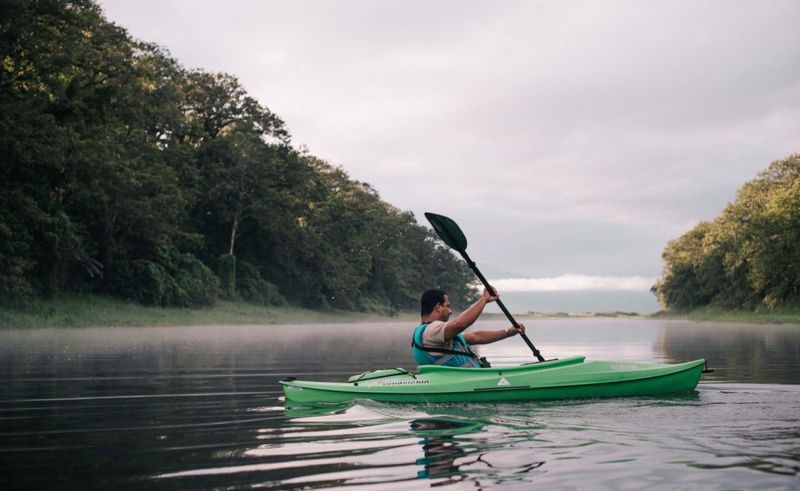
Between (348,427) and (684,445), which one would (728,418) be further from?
(348,427)

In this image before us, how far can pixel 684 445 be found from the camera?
650cm

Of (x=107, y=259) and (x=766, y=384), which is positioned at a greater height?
(x=107, y=259)

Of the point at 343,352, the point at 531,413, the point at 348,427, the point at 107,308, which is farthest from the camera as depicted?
the point at 107,308

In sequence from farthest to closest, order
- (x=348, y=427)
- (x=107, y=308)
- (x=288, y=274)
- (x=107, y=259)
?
(x=288, y=274)
(x=107, y=259)
(x=107, y=308)
(x=348, y=427)

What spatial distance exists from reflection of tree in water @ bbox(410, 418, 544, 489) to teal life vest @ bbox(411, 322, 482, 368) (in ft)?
6.10

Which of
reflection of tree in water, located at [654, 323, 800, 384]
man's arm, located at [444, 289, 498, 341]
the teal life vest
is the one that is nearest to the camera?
man's arm, located at [444, 289, 498, 341]

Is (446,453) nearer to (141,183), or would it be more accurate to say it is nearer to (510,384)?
(510,384)

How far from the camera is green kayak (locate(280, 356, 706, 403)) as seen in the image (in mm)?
9391

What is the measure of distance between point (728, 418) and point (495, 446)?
2841 mm

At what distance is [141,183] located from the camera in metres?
34.8

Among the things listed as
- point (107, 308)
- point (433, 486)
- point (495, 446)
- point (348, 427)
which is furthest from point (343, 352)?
point (107, 308)

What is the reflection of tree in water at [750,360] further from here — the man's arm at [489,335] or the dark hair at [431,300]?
the dark hair at [431,300]

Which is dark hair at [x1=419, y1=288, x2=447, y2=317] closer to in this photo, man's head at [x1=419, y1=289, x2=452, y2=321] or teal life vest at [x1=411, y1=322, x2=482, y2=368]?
man's head at [x1=419, y1=289, x2=452, y2=321]

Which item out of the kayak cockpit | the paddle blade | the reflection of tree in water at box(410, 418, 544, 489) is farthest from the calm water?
the paddle blade
